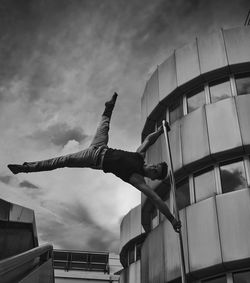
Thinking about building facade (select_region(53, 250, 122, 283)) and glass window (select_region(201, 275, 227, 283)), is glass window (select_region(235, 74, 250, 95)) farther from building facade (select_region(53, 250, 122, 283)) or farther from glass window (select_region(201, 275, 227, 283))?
building facade (select_region(53, 250, 122, 283))

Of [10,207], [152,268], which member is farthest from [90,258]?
[10,207]

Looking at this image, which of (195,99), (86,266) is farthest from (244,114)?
(86,266)

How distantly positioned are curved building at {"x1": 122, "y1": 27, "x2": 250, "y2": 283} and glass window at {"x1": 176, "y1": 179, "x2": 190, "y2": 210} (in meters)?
0.04

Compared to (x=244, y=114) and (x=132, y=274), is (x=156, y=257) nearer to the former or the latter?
(x=244, y=114)

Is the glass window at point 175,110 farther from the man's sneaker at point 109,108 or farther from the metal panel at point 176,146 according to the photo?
the man's sneaker at point 109,108

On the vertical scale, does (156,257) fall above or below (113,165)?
above

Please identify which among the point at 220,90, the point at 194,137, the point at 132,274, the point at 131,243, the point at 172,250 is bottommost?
the point at 172,250

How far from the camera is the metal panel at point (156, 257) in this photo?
13469mm

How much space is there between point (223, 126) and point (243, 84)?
229cm

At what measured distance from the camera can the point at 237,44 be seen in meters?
15.3

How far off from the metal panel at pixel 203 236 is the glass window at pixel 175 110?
168 inches

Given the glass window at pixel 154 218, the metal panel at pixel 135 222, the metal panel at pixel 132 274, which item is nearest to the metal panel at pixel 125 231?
the metal panel at pixel 135 222

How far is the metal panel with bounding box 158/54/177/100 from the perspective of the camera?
16.4 m

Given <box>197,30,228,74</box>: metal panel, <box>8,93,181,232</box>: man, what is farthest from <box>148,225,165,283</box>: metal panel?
<box>8,93,181,232</box>: man
